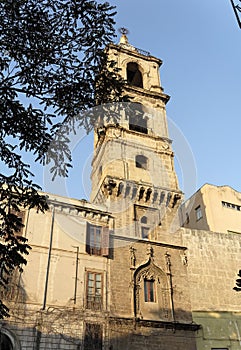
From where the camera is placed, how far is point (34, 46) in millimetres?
10406

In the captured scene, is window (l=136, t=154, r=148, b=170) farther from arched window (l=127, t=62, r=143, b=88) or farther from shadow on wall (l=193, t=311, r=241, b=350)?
shadow on wall (l=193, t=311, r=241, b=350)

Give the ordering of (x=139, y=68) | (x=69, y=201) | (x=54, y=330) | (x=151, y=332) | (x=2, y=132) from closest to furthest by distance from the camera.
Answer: (x=2, y=132) < (x=54, y=330) < (x=151, y=332) < (x=69, y=201) < (x=139, y=68)

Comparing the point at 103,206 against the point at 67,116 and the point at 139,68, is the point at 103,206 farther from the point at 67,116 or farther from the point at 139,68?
the point at 139,68

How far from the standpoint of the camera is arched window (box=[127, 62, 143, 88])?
37.3m

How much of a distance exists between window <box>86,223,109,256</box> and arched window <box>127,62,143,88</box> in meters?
19.2

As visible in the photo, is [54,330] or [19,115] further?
[54,330]

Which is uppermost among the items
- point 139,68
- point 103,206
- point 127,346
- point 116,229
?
point 139,68

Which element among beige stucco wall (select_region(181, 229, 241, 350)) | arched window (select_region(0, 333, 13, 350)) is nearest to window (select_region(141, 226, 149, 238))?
beige stucco wall (select_region(181, 229, 241, 350))

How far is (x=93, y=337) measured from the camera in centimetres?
1906

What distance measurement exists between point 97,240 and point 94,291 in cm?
309

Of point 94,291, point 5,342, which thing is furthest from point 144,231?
point 5,342

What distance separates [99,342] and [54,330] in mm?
2461

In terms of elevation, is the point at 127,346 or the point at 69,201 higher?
the point at 69,201

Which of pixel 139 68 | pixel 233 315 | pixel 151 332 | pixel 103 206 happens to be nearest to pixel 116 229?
pixel 103 206
